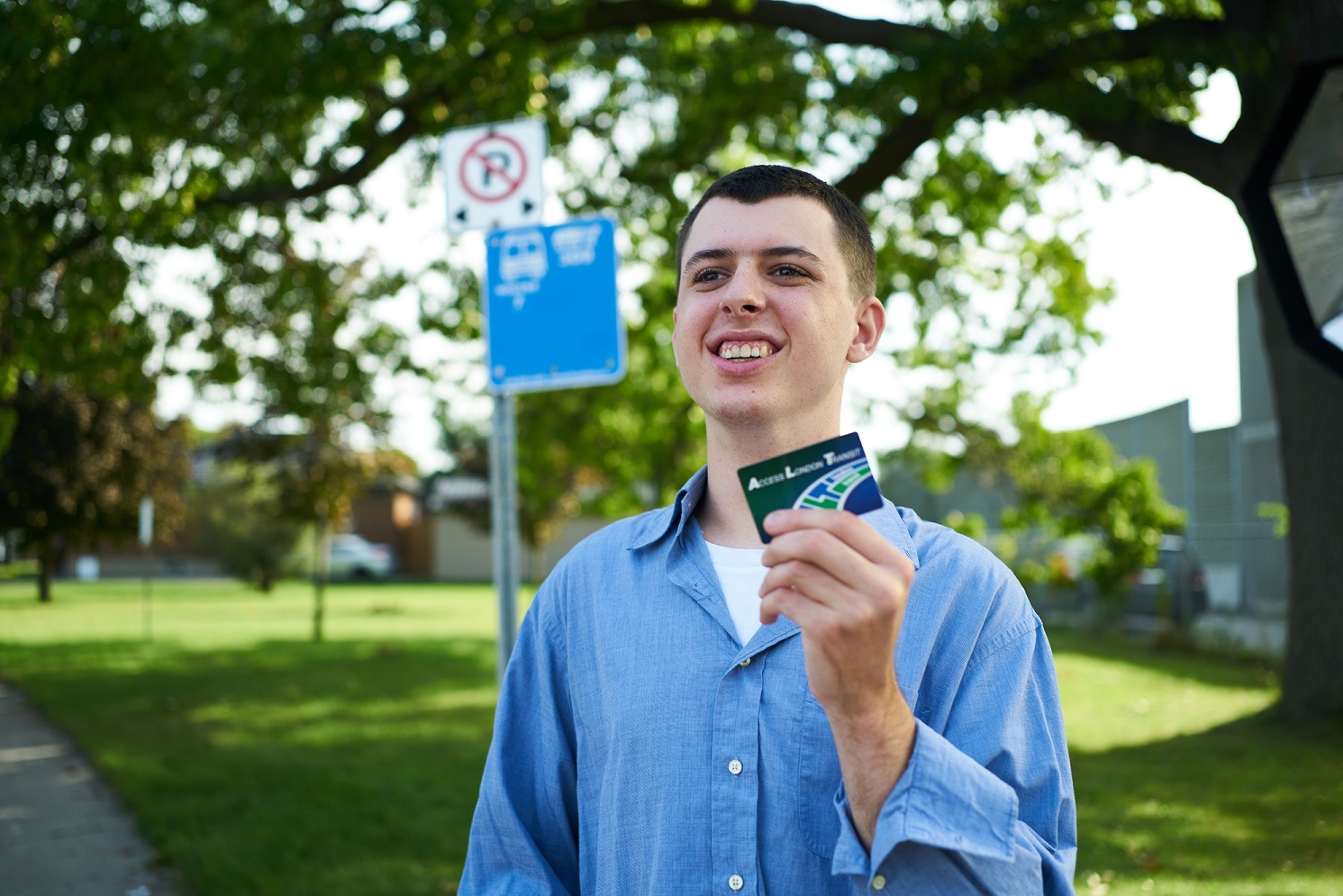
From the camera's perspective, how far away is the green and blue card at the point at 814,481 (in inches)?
62.2

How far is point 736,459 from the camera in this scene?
6.70 feet

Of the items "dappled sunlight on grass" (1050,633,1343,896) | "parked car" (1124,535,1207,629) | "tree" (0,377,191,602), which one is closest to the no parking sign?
"dappled sunlight on grass" (1050,633,1343,896)

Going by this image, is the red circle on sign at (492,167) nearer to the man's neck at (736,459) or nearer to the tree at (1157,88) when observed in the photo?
the man's neck at (736,459)

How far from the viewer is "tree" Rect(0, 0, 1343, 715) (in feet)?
26.8

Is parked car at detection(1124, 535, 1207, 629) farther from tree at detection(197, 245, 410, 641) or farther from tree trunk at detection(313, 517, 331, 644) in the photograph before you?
tree trunk at detection(313, 517, 331, 644)

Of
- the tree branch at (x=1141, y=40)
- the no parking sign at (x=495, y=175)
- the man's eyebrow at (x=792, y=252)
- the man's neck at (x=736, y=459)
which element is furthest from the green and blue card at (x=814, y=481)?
the tree branch at (x=1141, y=40)

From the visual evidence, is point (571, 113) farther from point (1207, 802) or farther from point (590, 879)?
point (590, 879)

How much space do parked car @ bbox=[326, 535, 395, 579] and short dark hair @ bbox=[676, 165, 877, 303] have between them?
49.6 metres

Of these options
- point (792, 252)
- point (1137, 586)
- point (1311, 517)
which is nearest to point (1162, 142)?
point (1311, 517)

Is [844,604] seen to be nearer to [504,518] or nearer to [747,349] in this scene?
[747,349]

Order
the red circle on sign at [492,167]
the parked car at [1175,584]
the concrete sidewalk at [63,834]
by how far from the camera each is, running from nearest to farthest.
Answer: the red circle on sign at [492,167] < the concrete sidewalk at [63,834] < the parked car at [1175,584]

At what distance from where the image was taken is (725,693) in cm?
188

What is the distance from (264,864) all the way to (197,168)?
5970 mm

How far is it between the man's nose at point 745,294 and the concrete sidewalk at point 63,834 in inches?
214
